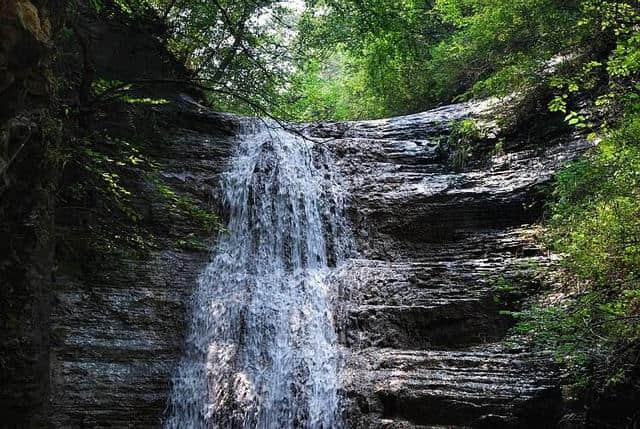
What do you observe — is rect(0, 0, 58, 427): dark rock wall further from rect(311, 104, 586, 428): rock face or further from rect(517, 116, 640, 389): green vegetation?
rect(517, 116, 640, 389): green vegetation

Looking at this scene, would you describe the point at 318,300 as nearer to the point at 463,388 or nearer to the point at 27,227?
the point at 463,388

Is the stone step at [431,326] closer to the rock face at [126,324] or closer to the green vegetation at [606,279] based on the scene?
the green vegetation at [606,279]

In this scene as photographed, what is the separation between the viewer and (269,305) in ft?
23.3

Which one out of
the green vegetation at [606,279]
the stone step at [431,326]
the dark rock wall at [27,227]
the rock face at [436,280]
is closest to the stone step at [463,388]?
the rock face at [436,280]

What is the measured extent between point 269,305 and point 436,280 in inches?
87.6

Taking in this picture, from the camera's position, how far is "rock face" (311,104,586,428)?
219 inches

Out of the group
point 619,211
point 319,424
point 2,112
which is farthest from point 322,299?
point 2,112

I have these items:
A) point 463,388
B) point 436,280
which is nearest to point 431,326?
point 436,280

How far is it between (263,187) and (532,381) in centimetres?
496

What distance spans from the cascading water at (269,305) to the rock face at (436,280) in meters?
0.35

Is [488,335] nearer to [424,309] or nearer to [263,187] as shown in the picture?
[424,309]

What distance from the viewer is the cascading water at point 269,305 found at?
5980mm

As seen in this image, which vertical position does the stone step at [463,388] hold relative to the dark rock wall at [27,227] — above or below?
below

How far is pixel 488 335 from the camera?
6.47 metres
